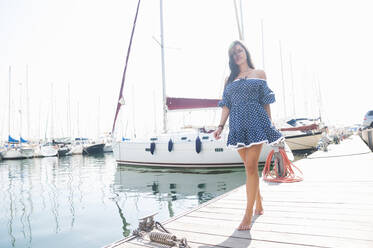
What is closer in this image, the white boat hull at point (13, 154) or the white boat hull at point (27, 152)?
the white boat hull at point (13, 154)

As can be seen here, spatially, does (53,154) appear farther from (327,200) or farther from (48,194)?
(327,200)

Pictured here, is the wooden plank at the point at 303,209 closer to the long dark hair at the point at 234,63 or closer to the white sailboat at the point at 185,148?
the long dark hair at the point at 234,63

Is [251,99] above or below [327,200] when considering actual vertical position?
above

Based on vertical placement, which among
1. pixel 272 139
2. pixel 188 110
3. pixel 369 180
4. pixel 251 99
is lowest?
pixel 369 180

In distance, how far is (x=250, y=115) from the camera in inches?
89.5

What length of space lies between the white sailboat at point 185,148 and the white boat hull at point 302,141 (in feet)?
10.2

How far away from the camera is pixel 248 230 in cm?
215

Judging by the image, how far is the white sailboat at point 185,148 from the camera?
12.9 m

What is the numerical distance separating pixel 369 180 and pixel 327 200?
1.87 metres

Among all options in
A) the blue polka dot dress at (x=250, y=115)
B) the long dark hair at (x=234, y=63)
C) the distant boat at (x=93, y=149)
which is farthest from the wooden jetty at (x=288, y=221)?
the distant boat at (x=93, y=149)

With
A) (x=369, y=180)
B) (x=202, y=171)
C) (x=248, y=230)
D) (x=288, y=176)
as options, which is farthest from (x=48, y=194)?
(x=369, y=180)

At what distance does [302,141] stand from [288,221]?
1466cm

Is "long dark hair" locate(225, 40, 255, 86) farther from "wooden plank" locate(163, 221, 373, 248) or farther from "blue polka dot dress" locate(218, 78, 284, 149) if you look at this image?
"wooden plank" locate(163, 221, 373, 248)

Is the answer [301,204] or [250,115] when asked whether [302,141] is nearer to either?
[301,204]
